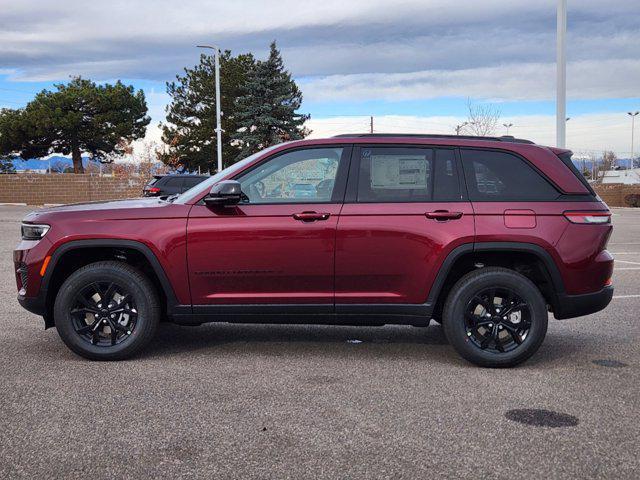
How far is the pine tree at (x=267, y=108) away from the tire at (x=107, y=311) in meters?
46.2


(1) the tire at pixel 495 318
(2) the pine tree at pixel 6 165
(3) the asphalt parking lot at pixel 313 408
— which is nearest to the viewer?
(3) the asphalt parking lot at pixel 313 408

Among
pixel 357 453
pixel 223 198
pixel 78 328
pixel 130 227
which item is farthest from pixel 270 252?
pixel 357 453

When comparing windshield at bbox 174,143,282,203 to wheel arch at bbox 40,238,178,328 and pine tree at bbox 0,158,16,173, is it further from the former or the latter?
pine tree at bbox 0,158,16,173

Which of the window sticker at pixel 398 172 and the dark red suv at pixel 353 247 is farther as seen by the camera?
the window sticker at pixel 398 172

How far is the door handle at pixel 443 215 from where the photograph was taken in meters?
5.78

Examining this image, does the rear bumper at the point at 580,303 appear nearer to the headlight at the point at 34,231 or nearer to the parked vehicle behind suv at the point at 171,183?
the headlight at the point at 34,231

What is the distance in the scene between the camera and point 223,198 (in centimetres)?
576

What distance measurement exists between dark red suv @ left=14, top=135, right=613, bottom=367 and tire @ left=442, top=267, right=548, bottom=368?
0.4 inches

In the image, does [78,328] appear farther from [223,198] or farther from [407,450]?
[407,450]

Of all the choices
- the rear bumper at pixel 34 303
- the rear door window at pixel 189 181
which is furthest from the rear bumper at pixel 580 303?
the rear door window at pixel 189 181

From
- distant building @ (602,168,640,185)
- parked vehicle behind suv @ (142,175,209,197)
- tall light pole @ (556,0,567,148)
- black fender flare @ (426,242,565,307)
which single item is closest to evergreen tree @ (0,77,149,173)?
parked vehicle behind suv @ (142,175,209,197)

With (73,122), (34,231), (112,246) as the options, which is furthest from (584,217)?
(73,122)

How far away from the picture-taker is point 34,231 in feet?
19.8

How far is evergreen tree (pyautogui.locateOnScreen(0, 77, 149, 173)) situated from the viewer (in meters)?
51.8
